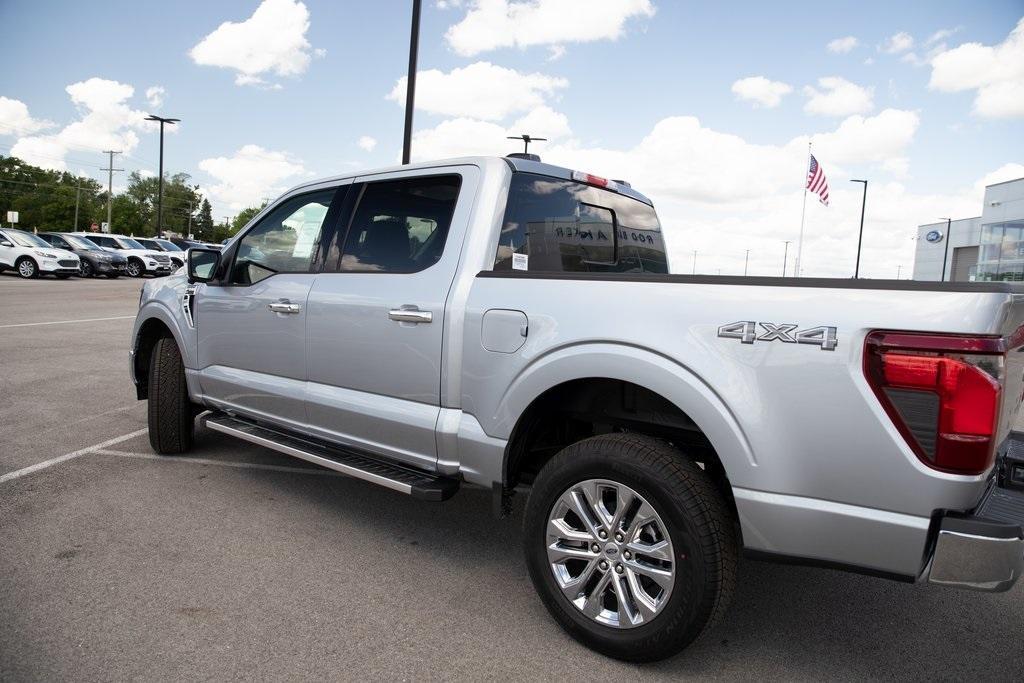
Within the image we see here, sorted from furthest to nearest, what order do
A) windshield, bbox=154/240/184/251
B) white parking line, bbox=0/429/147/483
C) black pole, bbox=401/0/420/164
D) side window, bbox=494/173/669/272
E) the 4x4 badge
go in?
windshield, bbox=154/240/184/251 → black pole, bbox=401/0/420/164 → white parking line, bbox=0/429/147/483 → side window, bbox=494/173/669/272 → the 4x4 badge

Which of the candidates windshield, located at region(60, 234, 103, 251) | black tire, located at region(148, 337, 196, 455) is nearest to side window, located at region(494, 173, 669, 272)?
black tire, located at region(148, 337, 196, 455)

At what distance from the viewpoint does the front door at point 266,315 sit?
3.91 meters

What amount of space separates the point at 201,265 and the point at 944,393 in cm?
414

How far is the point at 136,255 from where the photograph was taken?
30172 millimetres

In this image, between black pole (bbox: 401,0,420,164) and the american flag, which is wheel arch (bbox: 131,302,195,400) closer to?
black pole (bbox: 401,0,420,164)

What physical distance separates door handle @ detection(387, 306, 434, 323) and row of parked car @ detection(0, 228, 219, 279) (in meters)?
21.2

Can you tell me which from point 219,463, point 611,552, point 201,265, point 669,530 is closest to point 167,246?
point 219,463

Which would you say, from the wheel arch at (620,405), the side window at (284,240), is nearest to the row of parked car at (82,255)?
the side window at (284,240)

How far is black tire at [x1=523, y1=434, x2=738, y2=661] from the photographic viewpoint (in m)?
2.37

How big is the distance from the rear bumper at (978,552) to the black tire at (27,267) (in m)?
28.5

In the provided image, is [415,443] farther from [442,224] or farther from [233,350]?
[233,350]

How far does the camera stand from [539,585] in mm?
2797

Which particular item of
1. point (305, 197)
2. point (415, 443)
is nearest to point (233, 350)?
point (305, 197)

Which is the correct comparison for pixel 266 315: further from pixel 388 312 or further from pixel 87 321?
pixel 87 321
